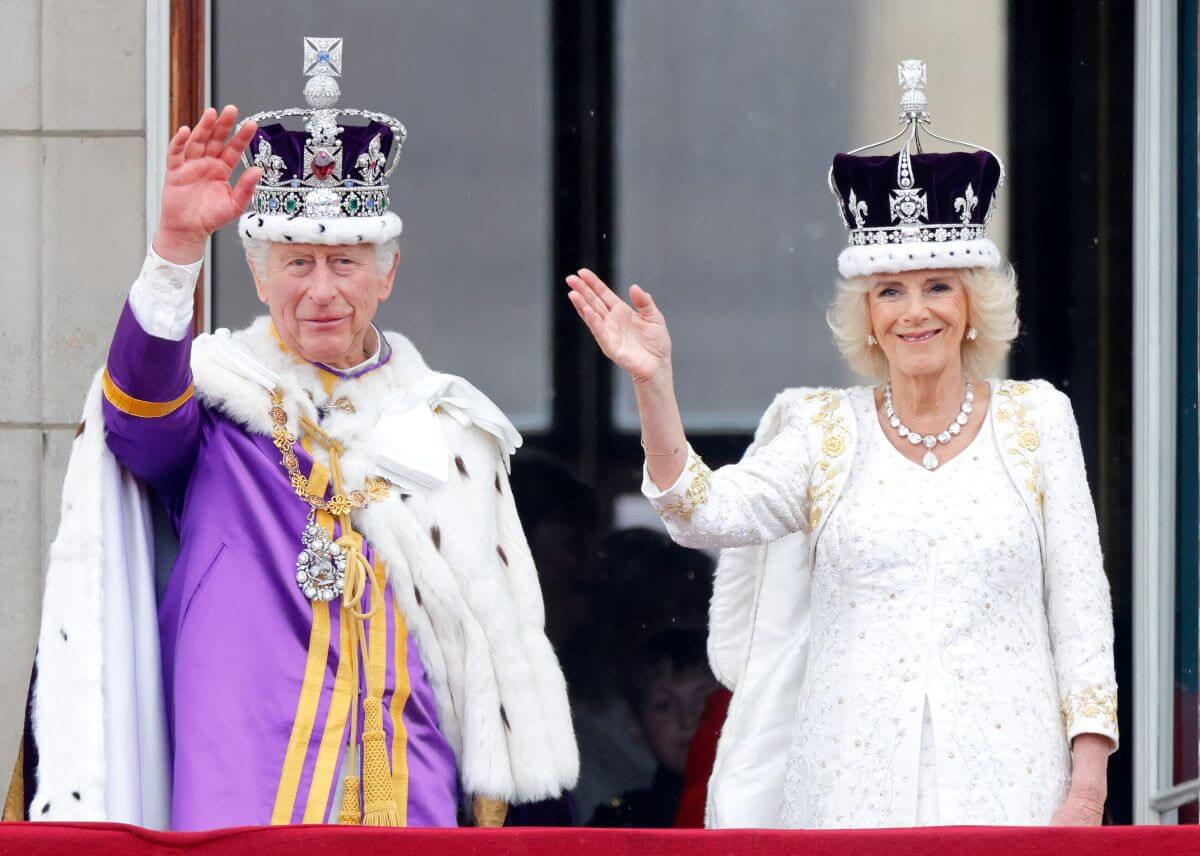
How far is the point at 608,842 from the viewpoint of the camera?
2516mm

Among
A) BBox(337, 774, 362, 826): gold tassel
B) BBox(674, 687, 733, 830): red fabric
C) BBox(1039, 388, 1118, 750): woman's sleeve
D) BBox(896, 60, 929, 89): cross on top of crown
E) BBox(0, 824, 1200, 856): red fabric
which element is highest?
BBox(896, 60, 929, 89): cross on top of crown

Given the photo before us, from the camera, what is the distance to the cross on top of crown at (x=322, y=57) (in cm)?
359

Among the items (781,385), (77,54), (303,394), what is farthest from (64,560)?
(781,385)

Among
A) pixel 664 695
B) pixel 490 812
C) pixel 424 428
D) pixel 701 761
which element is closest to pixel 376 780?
pixel 490 812

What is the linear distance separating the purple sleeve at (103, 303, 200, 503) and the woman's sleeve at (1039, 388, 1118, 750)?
140 centimetres

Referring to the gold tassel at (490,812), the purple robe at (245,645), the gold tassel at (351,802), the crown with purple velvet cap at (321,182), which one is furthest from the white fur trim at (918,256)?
the gold tassel at (351,802)

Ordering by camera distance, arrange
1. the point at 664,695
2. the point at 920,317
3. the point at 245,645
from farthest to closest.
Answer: the point at 664,695 → the point at 920,317 → the point at 245,645

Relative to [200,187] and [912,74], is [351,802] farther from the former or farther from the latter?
[912,74]

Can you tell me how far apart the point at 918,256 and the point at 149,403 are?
1.27 meters

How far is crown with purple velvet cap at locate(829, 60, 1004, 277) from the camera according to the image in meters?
3.37

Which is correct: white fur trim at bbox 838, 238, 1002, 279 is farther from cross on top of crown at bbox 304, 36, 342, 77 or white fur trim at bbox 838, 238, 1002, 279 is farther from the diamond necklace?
cross on top of crown at bbox 304, 36, 342, 77

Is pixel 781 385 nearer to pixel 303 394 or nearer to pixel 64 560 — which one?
pixel 303 394

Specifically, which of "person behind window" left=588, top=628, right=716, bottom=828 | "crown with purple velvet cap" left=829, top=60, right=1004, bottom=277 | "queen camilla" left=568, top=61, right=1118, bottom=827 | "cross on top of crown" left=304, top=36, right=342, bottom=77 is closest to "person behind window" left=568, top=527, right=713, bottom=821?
"person behind window" left=588, top=628, right=716, bottom=828

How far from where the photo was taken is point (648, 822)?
15.4ft
